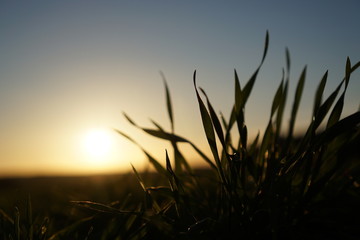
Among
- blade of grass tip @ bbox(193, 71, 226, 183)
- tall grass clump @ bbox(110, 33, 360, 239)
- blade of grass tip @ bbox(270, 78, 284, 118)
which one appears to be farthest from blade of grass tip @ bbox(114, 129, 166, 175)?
blade of grass tip @ bbox(270, 78, 284, 118)

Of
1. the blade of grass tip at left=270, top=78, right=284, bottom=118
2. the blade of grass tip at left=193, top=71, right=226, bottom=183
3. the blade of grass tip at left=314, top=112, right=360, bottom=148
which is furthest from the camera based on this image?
the blade of grass tip at left=270, top=78, right=284, bottom=118

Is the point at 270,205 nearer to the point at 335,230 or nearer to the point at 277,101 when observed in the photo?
the point at 335,230

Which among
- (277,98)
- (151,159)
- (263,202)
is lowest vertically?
(263,202)

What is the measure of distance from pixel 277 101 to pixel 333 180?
0.74ft

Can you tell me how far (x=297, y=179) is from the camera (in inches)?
28.4

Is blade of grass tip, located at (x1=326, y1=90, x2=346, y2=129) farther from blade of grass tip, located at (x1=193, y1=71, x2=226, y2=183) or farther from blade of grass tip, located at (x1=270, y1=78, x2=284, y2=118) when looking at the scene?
blade of grass tip, located at (x1=193, y1=71, x2=226, y2=183)

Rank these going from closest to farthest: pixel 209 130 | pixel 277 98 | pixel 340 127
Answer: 1. pixel 340 127
2. pixel 209 130
3. pixel 277 98

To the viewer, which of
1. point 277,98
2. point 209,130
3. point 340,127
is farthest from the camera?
point 277,98

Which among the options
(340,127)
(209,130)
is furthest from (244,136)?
(340,127)

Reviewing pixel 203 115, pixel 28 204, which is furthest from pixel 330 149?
pixel 28 204

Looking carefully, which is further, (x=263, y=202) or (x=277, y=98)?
(x=277, y=98)

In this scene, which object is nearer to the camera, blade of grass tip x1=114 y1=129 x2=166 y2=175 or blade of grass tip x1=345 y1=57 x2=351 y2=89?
blade of grass tip x1=345 y1=57 x2=351 y2=89

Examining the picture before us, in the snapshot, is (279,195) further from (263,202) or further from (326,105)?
(326,105)

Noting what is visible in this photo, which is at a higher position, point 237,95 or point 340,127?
point 237,95
